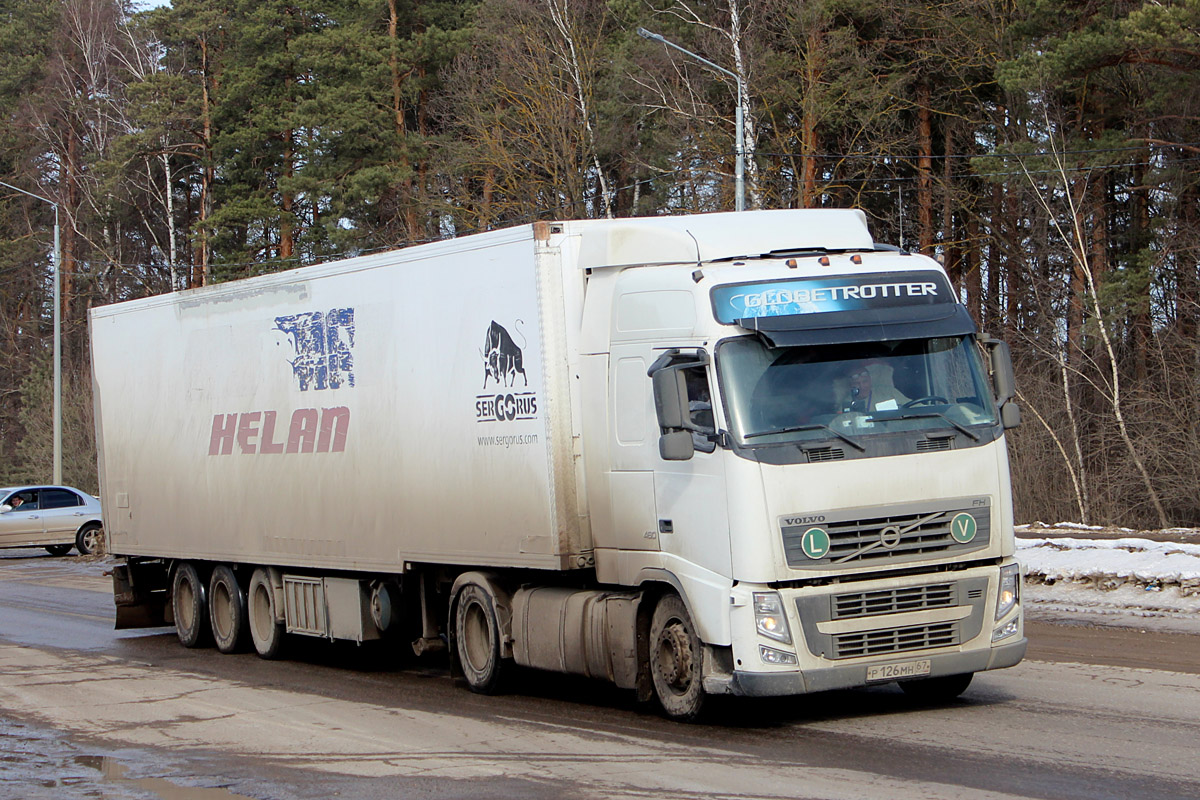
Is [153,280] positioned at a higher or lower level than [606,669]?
higher

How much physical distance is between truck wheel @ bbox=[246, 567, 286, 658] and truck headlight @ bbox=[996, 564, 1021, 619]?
7462mm

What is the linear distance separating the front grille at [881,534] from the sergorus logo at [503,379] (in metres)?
2.39

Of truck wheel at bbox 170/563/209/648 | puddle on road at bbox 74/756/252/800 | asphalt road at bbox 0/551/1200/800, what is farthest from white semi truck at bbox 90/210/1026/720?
puddle on road at bbox 74/756/252/800

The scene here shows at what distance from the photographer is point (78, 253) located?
57.3 metres

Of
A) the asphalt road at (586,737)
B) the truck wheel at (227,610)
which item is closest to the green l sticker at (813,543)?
the asphalt road at (586,737)

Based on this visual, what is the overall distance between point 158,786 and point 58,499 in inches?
1044

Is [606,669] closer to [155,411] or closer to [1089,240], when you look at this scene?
[155,411]

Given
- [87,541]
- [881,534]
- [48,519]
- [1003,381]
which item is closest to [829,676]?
[881,534]

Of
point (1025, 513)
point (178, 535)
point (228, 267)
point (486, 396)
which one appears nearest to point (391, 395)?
point (486, 396)

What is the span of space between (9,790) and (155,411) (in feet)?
25.2

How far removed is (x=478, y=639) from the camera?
448 inches

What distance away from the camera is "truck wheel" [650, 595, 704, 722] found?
927 centimetres

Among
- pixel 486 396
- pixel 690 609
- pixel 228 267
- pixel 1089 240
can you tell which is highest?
pixel 228 267

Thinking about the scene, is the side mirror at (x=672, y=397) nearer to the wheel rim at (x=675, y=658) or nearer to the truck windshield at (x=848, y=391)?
the truck windshield at (x=848, y=391)
